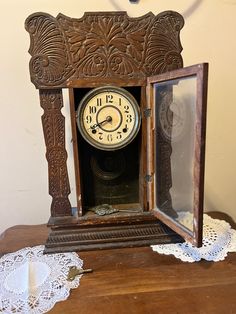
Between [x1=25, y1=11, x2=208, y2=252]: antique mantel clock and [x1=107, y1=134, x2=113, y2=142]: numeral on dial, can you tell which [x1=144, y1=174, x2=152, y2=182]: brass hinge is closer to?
[x1=25, y1=11, x2=208, y2=252]: antique mantel clock

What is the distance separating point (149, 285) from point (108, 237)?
0.21 metres

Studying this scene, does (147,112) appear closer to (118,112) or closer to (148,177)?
(118,112)

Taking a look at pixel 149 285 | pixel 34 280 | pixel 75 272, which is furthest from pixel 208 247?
pixel 34 280

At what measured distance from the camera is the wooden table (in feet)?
1.98

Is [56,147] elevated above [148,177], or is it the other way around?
[56,147]

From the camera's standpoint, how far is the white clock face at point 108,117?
32.3 inches

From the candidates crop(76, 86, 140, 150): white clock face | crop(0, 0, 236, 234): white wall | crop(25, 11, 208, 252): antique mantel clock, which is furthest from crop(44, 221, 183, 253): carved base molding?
crop(0, 0, 236, 234): white wall

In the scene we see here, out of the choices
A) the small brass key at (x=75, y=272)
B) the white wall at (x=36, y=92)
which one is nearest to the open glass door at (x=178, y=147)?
the small brass key at (x=75, y=272)

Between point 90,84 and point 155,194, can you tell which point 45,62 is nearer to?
point 90,84

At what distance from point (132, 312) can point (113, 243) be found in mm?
263

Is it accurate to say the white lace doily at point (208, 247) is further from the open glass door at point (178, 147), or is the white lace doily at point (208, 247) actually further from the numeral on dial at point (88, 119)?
the numeral on dial at point (88, 119)

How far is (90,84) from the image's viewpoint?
0.80m

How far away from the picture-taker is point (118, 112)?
846 millimetres

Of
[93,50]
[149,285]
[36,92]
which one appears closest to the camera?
[149,285]
